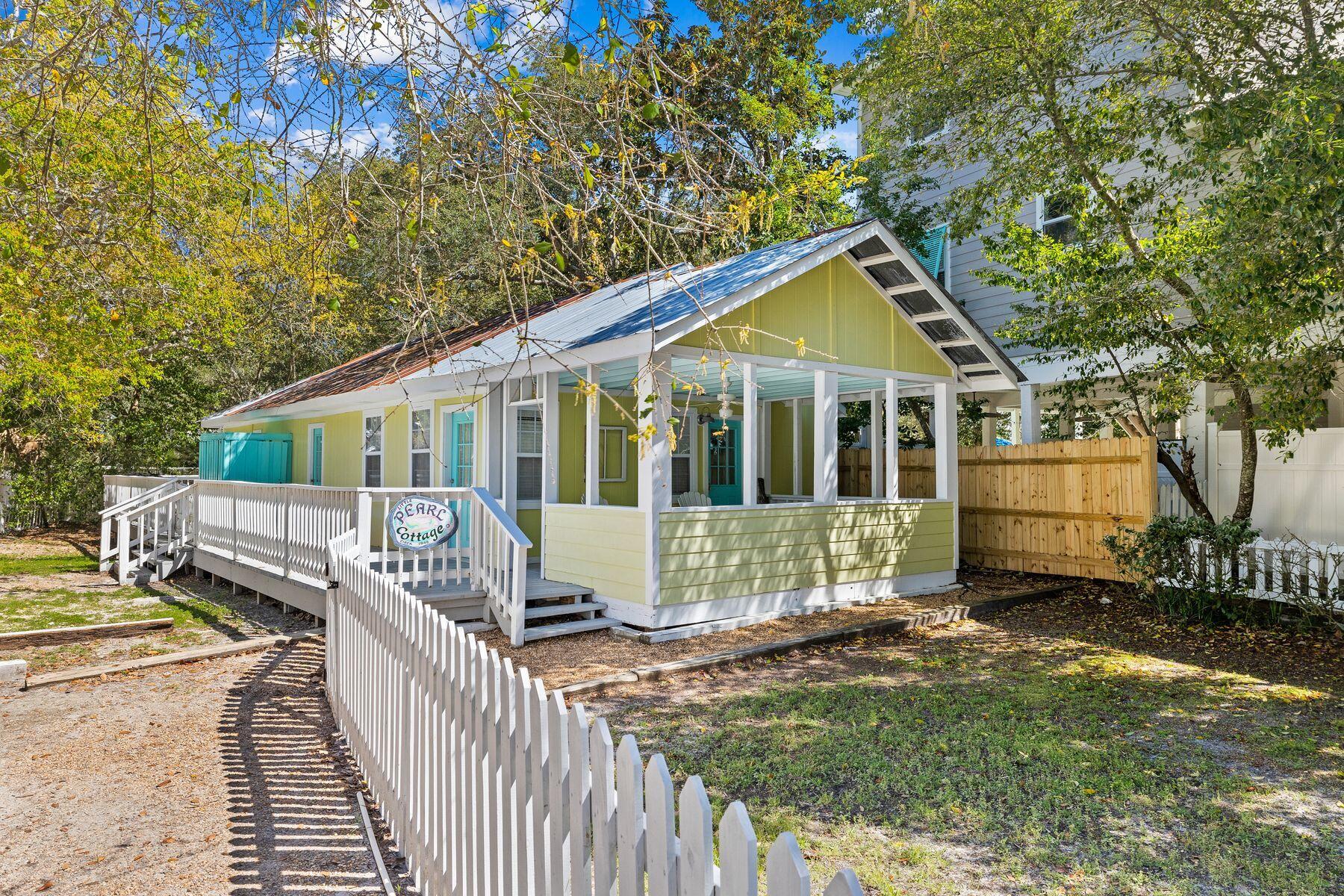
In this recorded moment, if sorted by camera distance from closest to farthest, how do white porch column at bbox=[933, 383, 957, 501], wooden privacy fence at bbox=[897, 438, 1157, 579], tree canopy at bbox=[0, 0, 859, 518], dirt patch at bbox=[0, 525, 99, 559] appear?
tree canopy at bbox=[0, 0, 859, 518]
wooden privacy fence at bbox=[897, 438, 1157, 579]
white porch column at bbox=[933, 383, 957, 501]
dirt patch at bbox=[0, 525, 99, 559]

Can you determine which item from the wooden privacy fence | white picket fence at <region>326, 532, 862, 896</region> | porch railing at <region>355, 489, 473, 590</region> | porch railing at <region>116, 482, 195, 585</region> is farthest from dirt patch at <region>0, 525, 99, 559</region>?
the wooden privacy fence

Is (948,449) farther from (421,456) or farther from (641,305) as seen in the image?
(421,456)

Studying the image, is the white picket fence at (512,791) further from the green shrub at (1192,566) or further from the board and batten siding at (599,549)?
the green shrub at (1192,566)

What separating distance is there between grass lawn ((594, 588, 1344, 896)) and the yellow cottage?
1868mm

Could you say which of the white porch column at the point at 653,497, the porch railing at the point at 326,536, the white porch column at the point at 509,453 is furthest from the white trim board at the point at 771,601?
the white porch column at the point at 509,453

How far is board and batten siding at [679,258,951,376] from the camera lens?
9773 millimetres

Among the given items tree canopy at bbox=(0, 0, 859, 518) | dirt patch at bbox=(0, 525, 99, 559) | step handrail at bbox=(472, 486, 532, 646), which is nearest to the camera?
tree canopy at bbox=(0, 0, 859, 518)

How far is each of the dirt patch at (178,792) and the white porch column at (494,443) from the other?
4284 mm

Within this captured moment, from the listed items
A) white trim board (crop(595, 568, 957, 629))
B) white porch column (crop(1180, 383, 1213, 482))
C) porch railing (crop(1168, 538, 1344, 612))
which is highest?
white porch column (crop(1180, 383, 1213, 482))

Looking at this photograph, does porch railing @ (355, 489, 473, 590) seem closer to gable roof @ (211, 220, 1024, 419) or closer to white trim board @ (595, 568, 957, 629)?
gable roof @ (211, 220, 1024, 419)

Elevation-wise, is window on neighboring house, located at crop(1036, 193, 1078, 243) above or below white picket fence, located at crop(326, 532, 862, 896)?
above

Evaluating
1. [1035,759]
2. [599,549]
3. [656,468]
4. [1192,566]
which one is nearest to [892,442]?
[1192,566]

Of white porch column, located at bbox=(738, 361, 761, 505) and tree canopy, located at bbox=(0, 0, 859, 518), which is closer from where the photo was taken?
tree canopy, located at bbox=(0, 0, 859, 518)

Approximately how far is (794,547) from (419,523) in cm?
442
